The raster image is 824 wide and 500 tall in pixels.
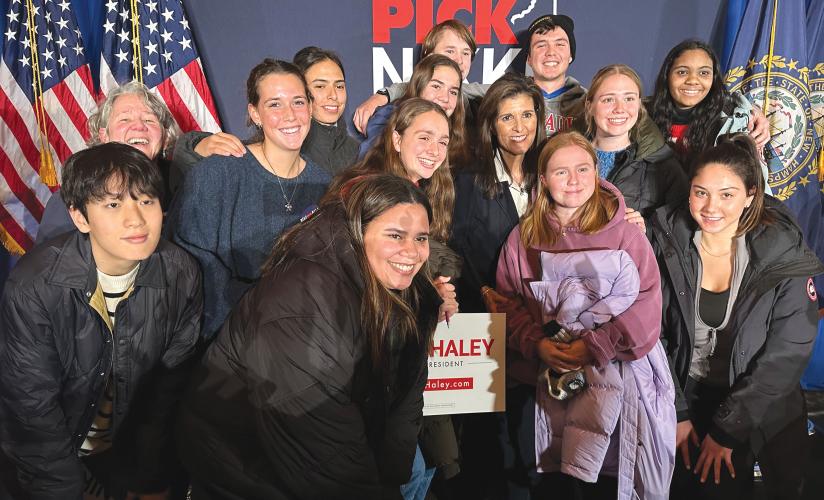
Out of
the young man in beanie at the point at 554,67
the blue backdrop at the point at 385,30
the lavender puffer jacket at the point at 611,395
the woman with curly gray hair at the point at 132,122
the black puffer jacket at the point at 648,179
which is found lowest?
the lavender puffer jacket at the point at 611,395

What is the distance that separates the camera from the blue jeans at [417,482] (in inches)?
98.9

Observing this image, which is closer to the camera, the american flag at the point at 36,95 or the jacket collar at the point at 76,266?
the jacket collar at the point at 76,266

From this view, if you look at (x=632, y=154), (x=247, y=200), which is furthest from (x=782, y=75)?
(x=247, y=200)

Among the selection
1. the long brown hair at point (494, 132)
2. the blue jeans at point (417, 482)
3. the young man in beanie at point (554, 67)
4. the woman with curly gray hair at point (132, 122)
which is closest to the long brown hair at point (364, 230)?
the blue jeans at point (417, 482)

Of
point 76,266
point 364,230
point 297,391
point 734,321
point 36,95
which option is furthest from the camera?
point 36,95

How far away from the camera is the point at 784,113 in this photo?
4.86 m

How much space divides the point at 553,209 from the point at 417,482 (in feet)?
4.30

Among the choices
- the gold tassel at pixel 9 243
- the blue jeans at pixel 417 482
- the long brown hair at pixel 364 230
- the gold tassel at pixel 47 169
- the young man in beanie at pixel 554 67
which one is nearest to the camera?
the long brown hair at pixel 364 230

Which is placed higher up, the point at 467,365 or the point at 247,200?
the point at 247,200

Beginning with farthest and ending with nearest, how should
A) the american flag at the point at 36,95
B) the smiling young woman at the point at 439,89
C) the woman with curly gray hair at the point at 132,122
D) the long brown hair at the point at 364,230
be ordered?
the american flag at the point at 36,95 < the smiling young woman at the point at 439,89 < the woman with curly gray hair at the point at 132,122 < the long brown hair at the point at 364,230

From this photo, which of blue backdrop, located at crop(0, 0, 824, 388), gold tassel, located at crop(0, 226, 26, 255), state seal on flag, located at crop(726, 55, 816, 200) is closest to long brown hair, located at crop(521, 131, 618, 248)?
blue backdrop, located at crop(0, 0, 824, 388)

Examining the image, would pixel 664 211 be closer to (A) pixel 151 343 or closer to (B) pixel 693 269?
(B) pixel 693 269

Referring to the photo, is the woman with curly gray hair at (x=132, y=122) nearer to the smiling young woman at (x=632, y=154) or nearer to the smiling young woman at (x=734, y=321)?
the smiling young woman at (x=632, y=154)

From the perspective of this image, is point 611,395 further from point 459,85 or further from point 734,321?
point 459,85
